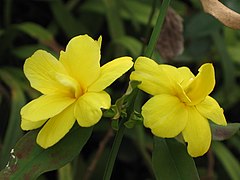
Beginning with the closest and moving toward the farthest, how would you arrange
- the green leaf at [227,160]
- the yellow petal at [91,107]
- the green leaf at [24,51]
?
the yellow petal at [91,107] → the green leaf at [227,160] → the green leaf at [24,51]

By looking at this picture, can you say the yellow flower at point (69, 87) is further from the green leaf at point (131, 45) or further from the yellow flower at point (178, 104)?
the green leaf at point (131, 45)

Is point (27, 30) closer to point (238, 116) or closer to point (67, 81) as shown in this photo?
point (238, 116)

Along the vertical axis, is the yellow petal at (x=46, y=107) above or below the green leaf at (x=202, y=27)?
above

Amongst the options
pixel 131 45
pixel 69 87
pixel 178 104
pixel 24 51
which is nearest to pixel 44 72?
pixel 69 87

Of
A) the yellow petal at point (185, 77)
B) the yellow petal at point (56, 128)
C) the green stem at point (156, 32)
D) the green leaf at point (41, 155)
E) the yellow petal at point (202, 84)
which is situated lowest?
the green leaf at point (41, 155)

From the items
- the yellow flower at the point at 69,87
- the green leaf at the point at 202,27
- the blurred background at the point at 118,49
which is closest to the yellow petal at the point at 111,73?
the yellow flower at the point at 69,87

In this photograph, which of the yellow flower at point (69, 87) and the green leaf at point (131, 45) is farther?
the green leaf at point (131, 45)

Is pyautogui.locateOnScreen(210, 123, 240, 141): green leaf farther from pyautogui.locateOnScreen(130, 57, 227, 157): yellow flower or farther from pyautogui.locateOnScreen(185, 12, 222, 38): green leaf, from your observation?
pyautogui.locateOnScreen(185, 12, 222, 38): green leaf
